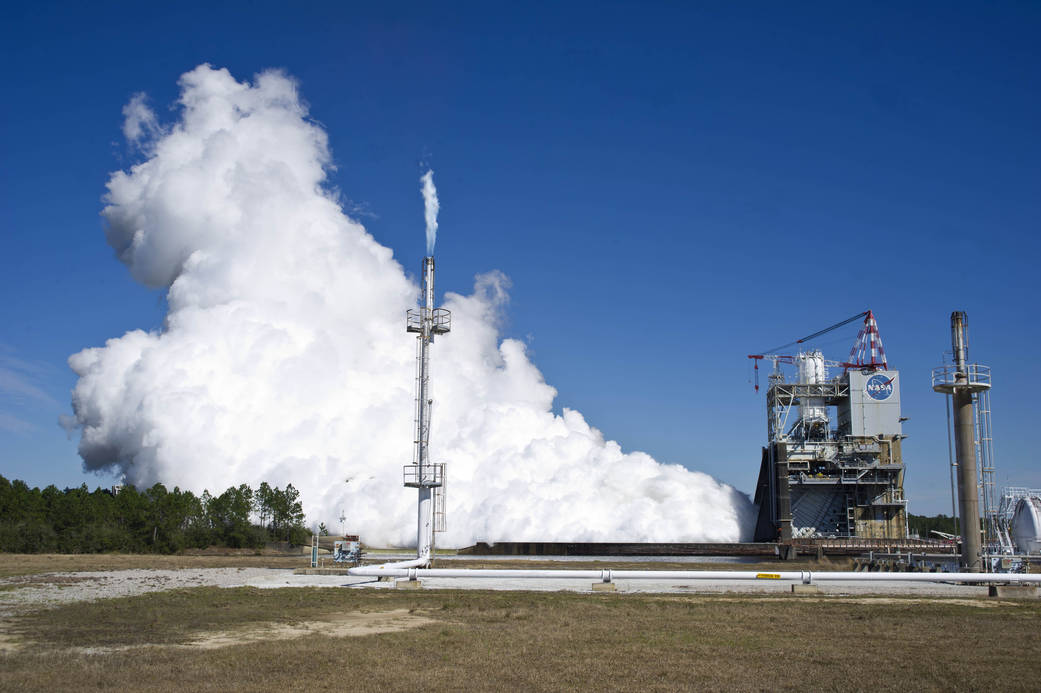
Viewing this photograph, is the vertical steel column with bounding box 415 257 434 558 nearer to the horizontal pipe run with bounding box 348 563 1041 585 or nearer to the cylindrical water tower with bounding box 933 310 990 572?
the horizontal pipe run with bounding box 348 563 1041 585

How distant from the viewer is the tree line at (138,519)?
79.9m

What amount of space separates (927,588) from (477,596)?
21.1 metres

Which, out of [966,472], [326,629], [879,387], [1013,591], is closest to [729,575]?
[1013,591]

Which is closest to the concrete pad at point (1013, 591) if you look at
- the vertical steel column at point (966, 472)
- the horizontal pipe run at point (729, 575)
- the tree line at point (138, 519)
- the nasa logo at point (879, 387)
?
the horizontal pipe run at point (729, 575)

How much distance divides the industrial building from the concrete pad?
49789 mm

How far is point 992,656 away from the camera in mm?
18812

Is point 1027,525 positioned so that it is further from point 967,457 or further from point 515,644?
point 515,644

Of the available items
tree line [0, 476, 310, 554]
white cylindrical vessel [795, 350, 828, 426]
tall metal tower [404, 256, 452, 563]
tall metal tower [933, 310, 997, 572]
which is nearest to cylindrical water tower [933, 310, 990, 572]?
tall metal tower [933, 310, 997, 572]

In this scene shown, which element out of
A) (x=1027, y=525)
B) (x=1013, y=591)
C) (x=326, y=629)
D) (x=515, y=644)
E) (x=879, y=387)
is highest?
(x=879, y=387)

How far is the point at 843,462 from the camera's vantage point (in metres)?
87.9

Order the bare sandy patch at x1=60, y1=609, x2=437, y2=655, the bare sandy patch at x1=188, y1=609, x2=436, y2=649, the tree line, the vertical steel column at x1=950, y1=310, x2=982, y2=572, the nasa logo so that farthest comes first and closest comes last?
the nasa logo
the tree line
the vertical steel column at x1=950, y1=310, x2=982, y2=572
the bare sandy patch at x1=188, y1=609, x2=436, y2=649
the bare sandy patch at x1=60, y1=609, x2=437, y2=655

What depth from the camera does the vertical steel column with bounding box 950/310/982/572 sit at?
150 feet

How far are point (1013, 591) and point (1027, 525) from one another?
1340 inches

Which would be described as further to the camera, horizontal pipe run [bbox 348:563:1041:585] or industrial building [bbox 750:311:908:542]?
industrial building [bbox 750:311:908:542]
